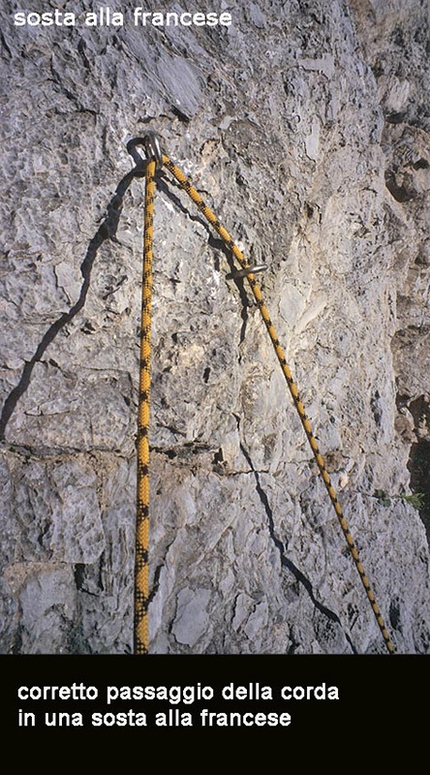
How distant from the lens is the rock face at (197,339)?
6.89ft

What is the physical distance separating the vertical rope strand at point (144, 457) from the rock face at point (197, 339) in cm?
19

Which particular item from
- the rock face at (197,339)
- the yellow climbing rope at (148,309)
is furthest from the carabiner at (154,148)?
the rock face at (197,339)

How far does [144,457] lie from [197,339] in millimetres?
771

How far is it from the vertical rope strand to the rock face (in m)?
0.19

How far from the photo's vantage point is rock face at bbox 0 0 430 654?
82.7 inches

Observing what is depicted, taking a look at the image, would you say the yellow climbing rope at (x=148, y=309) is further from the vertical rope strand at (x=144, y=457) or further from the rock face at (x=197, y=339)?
the rock face at (x=197, y=339)

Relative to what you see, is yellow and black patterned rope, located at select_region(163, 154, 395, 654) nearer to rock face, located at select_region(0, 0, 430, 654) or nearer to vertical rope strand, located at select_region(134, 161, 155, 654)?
rock face, located at select_region(0, 0, 430, 654)

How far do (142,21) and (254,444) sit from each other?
2085 millimetres

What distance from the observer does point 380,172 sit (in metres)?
3.72

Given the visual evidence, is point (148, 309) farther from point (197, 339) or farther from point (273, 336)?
point (273, 336)

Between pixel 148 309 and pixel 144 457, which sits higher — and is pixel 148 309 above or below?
above

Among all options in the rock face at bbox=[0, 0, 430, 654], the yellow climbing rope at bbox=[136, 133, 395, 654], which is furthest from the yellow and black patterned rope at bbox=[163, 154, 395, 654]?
the rock face at bbox=[0, 0, 430, 654]

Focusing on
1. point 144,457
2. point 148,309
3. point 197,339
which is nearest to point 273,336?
point 197,339

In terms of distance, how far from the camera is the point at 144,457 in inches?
75.7
